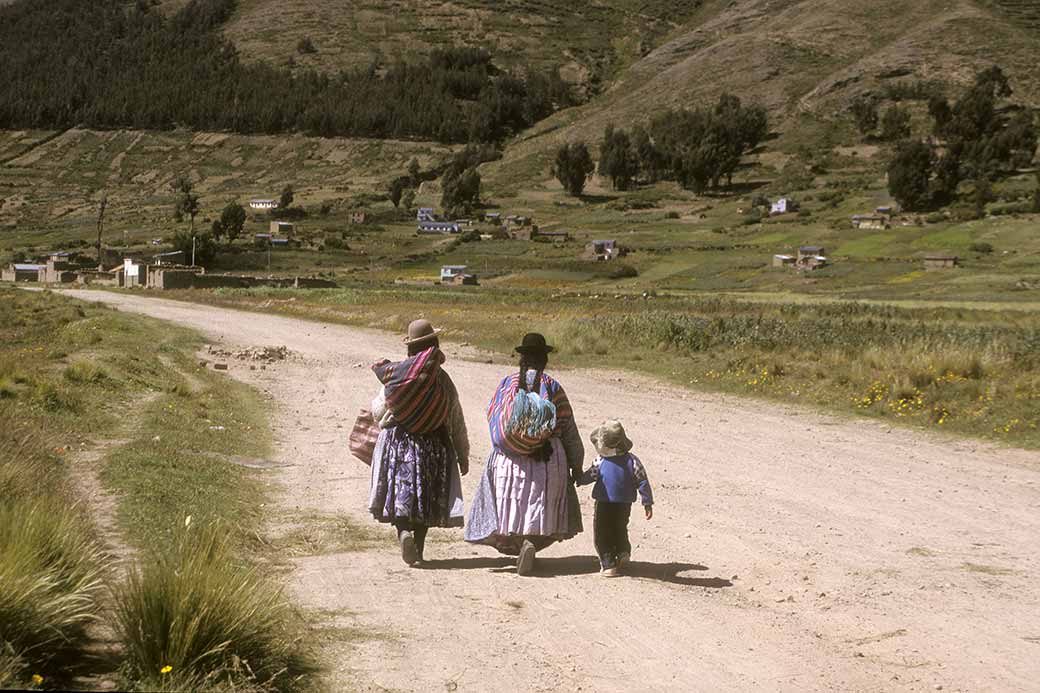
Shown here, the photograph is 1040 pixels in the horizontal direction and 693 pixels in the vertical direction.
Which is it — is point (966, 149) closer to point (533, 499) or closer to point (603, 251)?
point (603, 251)

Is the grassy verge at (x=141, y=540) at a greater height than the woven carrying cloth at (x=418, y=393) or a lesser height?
lesser

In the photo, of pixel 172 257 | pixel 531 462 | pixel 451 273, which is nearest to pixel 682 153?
pixel 451 273

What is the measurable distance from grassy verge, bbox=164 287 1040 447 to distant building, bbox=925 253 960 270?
32737 mm

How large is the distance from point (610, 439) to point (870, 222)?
10084 cm

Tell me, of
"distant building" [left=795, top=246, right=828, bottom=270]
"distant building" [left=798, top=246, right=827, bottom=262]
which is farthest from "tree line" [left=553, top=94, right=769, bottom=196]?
"distant building" [left=795, top=246, right=828, bottom=270]

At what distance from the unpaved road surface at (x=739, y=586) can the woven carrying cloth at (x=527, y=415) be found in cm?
103

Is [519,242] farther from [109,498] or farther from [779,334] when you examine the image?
[109,498]

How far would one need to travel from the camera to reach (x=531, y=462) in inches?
320

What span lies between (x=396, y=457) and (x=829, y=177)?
138405 mm

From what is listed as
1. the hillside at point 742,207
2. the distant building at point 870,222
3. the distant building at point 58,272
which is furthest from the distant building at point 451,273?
the distant building at point 870,222

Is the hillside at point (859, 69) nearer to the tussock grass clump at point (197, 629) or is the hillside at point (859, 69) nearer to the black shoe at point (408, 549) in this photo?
the black shoe at point (408, 549)

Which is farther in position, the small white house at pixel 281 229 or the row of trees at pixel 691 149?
the row of trees at pixel 691 149

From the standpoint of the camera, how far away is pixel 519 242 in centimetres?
11381

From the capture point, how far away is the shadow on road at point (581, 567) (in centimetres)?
832
